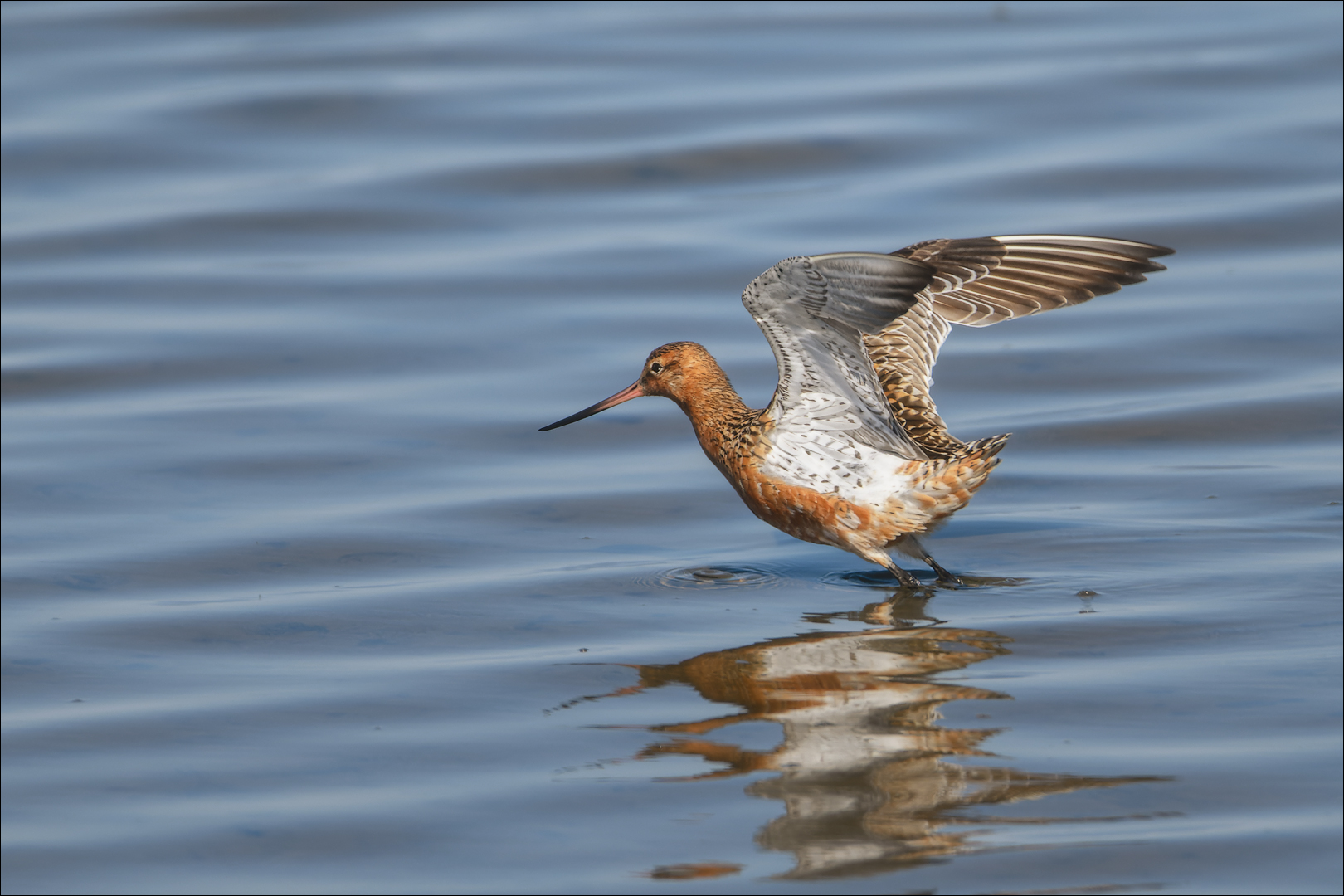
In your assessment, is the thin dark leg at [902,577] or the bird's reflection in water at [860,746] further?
the thin dark leg at [902,577]

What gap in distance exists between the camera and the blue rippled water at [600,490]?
5629 millimetres

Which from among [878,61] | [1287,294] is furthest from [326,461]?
[878,61]

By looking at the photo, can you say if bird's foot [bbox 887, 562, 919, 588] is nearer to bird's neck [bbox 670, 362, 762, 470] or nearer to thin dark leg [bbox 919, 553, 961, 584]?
thin dark leg [bbox 919, 553, 961, 584]

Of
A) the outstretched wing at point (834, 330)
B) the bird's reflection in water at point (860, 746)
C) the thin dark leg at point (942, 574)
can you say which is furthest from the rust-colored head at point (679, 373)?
the bird's reflection in water at point (860, 746)

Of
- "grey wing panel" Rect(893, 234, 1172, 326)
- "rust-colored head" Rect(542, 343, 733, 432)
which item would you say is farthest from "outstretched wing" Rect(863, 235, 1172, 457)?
"rust-colored head" Rect(542, 343, 733, 432)

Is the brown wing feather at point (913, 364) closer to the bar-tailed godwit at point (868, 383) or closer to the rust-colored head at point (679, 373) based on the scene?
the bar-tailed godwit at point (868, 383)

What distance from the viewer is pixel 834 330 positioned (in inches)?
289

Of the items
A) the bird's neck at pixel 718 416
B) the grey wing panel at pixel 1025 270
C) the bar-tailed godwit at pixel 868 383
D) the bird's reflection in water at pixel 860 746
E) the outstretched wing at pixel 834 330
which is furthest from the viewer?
the bird's neck at pixel 718 416

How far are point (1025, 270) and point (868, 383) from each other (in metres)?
1.63

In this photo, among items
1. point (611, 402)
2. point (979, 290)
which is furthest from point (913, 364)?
point (611, 402)

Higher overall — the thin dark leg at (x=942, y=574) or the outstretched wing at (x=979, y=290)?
the outstretched wing at (x=979, y=290)

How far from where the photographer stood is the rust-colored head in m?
8.77

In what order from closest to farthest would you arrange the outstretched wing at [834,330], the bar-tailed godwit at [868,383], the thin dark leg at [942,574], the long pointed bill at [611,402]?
the outstretched wing at [834,330] < the bar-tailed godwit at [868,383] < the thin dark leg at [942,574] < the long pointed bill at [611,402]

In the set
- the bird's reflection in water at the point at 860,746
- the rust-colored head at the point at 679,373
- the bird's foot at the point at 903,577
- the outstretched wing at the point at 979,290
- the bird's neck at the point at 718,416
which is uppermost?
the outstretched wing at the point at 979,290
